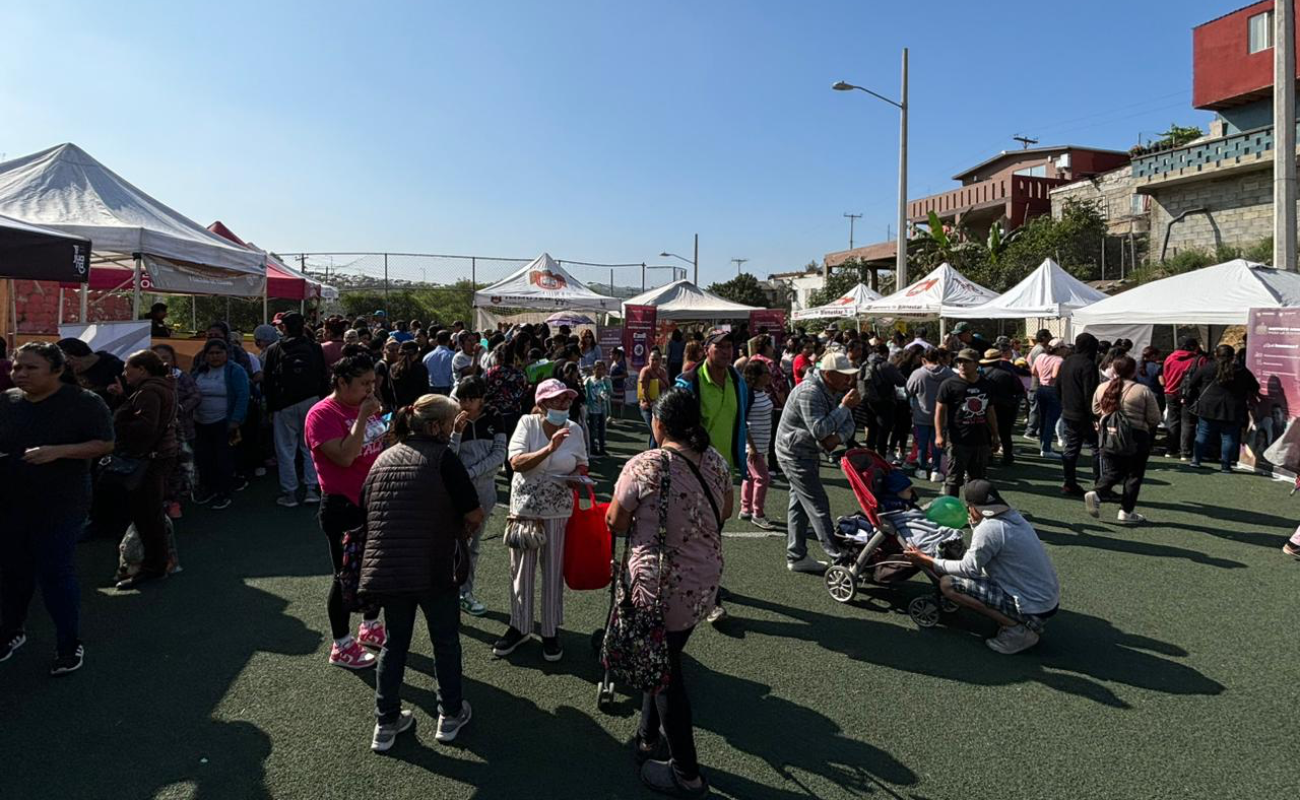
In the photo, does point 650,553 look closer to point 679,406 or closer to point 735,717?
point 679,406

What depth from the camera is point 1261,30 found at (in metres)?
26.6

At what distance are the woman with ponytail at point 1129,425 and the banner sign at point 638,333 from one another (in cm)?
971

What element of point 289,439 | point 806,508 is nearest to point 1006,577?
point 806,508

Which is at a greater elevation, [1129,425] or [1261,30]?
[1261,30]

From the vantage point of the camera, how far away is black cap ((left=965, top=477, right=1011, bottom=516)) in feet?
14.8

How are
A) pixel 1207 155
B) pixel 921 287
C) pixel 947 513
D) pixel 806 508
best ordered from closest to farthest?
pixel 947 513, pixel 806 508, pixel 921 287, pixel 1207 155

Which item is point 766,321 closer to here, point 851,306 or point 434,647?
point 851,306

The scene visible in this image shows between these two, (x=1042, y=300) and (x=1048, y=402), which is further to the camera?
(x=1042, y=300)

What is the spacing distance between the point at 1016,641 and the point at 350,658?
3.85m

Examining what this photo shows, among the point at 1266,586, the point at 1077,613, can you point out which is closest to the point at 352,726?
the point at 1077,613

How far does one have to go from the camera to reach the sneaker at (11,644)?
13.2 feet

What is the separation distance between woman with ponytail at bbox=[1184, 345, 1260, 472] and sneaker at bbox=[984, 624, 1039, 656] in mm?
7668

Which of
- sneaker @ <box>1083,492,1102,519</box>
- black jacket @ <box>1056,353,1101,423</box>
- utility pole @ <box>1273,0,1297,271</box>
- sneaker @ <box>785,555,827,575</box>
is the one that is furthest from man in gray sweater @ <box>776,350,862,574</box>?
utility pole @ <box>1273,0,1297,271</box>

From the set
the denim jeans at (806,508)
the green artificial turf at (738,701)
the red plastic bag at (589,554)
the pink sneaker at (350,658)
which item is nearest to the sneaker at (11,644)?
the green artificial turf at (738,701)
